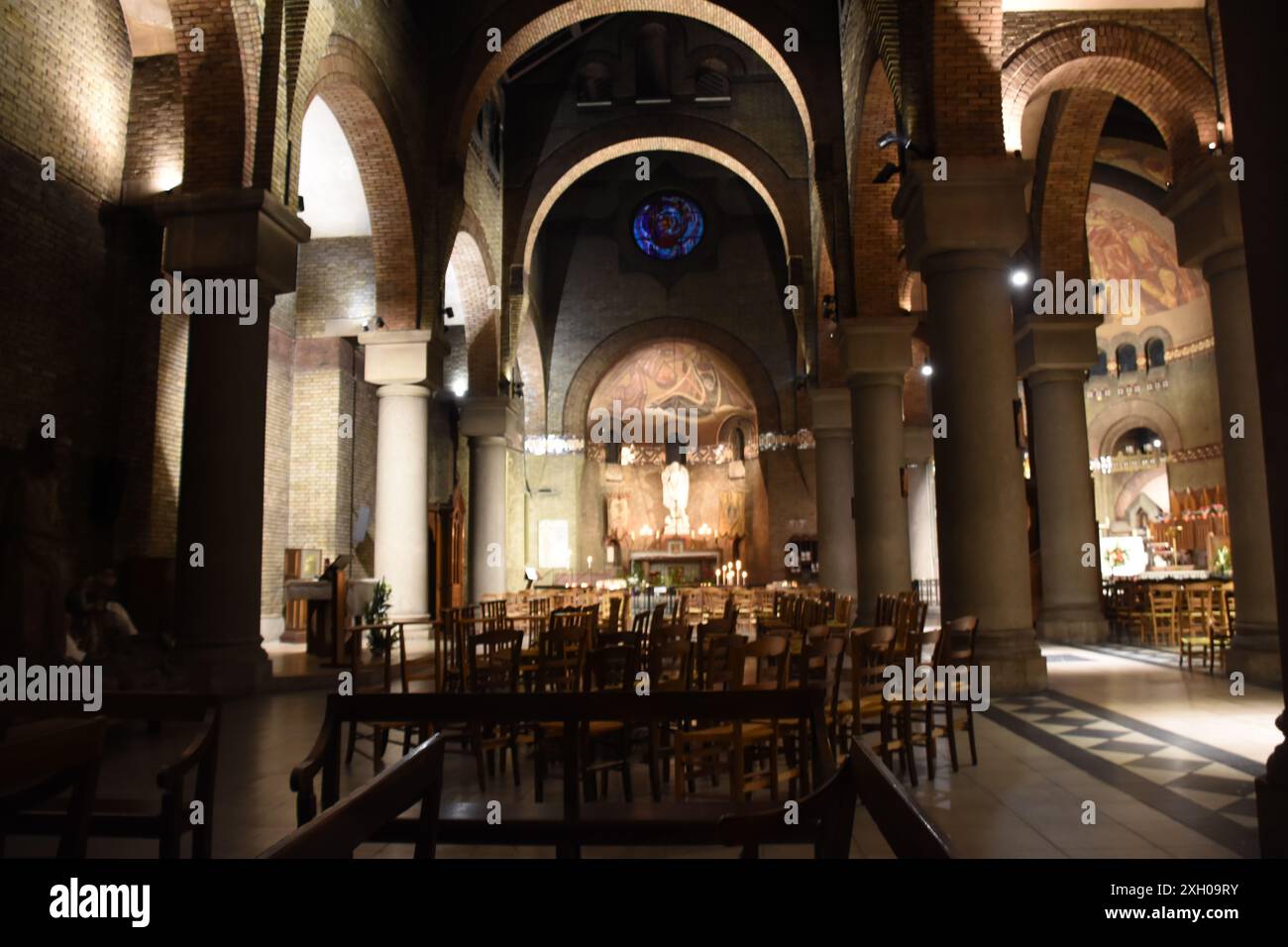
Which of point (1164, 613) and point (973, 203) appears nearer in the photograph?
point (973, 203)

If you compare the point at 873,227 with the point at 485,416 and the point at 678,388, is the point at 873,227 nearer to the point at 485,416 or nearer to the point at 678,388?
the point at 485,416

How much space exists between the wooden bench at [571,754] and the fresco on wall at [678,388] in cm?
2482

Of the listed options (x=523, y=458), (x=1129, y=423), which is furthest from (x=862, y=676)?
(x=1129, y=423)

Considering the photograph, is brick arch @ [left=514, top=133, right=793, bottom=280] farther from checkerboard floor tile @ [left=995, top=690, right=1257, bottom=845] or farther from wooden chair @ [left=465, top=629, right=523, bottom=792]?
wooden chair @ [left=465, top=629, right=523, bottom=792]

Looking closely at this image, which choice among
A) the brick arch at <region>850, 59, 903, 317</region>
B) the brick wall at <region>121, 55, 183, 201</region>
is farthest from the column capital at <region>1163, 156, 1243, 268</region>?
the brick wall at <region>121, 55, 183, 201</region>

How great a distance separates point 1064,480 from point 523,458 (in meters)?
15.5

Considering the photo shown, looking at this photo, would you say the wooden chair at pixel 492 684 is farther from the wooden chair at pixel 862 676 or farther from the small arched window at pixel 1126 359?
the small arched window at pixel 1126 359

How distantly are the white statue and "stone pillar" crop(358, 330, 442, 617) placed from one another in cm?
1508

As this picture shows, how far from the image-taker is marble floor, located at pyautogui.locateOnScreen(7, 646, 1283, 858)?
3777 mm

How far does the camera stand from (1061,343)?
12.5m

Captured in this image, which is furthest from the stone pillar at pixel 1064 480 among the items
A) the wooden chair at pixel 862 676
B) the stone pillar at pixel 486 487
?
the stone pillar at pixel 486 487

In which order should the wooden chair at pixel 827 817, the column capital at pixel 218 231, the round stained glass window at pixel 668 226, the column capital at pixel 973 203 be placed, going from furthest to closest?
the round stained glass window at pixel 668 226 → the column capital at pixel 218 231 → the column capital at pixel 973 203 → the wooden chair at pixel 827 817

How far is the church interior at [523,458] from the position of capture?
3.39m

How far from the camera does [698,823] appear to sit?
3.06 m
